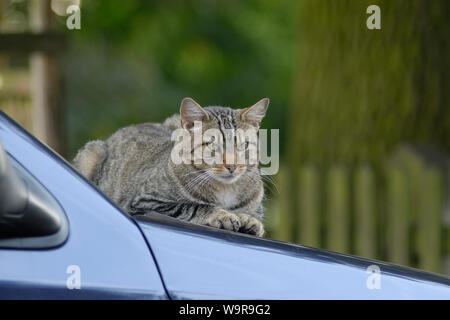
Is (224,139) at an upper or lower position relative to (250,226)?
upper

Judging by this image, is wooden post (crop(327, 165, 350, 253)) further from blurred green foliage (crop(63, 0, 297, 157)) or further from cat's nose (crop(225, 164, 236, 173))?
blurred green foliage (crop(63, 0, 297, 157))

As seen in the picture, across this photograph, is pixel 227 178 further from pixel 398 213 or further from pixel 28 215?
pixel 398 213

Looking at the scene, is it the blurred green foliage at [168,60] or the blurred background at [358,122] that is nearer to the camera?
the blurred background at [358,122]

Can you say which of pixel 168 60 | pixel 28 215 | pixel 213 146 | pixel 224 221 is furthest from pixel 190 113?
pixel 168 60

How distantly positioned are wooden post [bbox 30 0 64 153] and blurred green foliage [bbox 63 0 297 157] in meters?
4.47

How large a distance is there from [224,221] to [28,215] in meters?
1.44

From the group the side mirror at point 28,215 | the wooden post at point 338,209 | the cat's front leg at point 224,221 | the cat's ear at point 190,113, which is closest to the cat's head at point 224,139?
the cat's ear at point 190,113

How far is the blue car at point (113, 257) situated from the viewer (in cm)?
218

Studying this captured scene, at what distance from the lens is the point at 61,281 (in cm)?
218

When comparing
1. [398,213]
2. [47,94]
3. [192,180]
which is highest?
[47,94]

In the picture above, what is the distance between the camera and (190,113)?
12.6 feet

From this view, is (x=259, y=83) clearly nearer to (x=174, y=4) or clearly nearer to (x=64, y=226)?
(x=174, y=4)

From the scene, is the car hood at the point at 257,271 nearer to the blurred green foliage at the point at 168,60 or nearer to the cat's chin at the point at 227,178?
the cat's chin at the point at 227,178

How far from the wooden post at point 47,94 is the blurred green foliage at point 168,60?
4.47m
